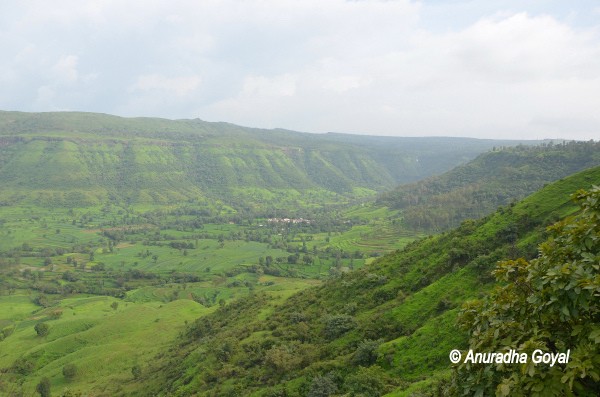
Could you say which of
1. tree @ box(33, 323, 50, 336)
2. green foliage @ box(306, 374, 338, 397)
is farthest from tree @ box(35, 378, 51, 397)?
green foliage @ box(306, 374, 338, 397)

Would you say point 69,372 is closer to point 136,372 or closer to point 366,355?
point 136,372

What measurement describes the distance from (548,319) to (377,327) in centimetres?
3559

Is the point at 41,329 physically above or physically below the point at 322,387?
below

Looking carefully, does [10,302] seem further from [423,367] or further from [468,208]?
[468,208]

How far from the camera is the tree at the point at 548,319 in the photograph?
8.41 metres

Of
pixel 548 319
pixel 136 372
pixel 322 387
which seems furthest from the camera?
pixel 136 372

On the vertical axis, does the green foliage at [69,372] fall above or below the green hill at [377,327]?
below

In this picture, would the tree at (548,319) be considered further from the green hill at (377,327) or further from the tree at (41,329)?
the tree at (41,329)

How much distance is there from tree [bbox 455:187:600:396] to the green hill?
1908 centimetres

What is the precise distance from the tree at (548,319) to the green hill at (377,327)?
62.6ft

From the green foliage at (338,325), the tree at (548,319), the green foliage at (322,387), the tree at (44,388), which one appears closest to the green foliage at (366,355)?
the green foliage at (322,387)

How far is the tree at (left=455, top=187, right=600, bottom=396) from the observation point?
27.6 feet

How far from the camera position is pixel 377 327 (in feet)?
142

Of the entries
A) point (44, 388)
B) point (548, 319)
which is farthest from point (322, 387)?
point (44, 388)
